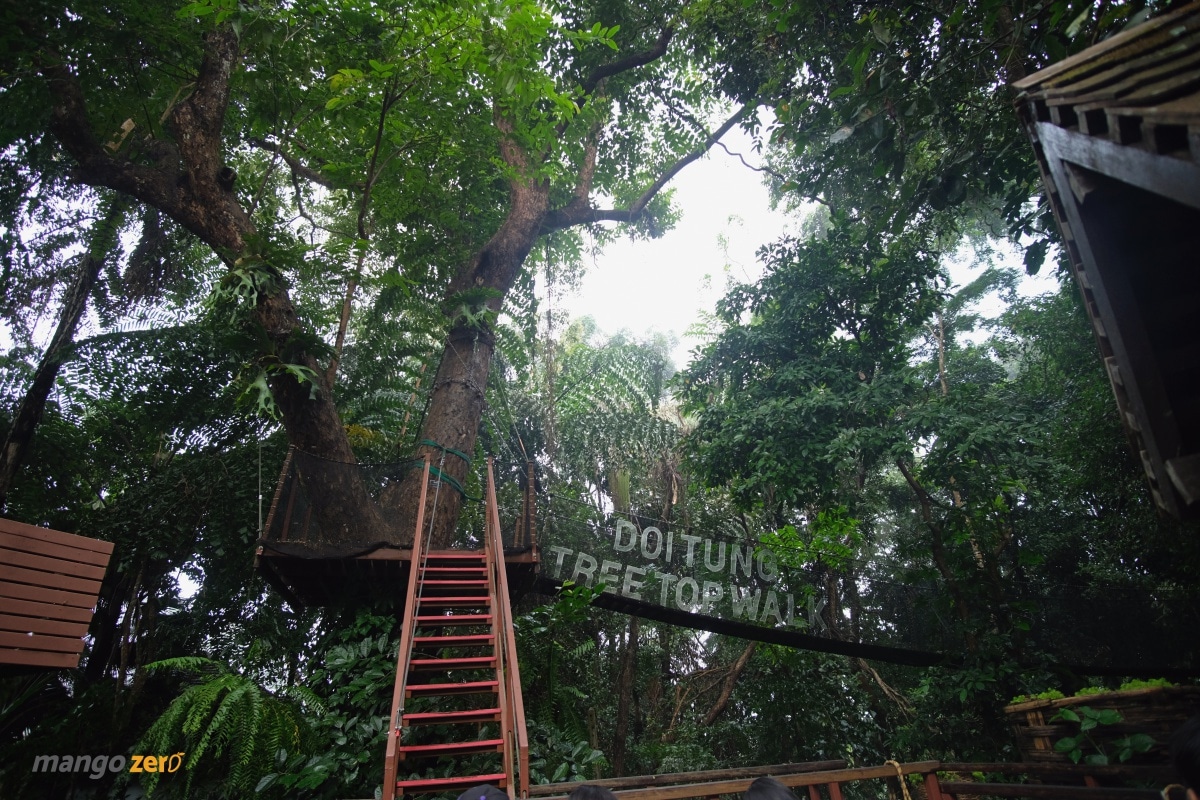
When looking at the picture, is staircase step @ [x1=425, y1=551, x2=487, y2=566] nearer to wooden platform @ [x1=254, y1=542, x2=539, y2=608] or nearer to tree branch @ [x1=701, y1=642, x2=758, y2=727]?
wooden platform @ [x1=254, y1=542, x2=539, y2=608]

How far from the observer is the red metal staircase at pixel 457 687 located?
2.68 metres

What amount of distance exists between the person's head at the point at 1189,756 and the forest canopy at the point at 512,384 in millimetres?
2658

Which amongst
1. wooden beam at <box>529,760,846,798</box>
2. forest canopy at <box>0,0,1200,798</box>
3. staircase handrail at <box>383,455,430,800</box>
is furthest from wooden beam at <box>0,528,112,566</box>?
wooden beam at <box>529,760,846,798</box>

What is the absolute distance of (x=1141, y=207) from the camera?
5.94ft

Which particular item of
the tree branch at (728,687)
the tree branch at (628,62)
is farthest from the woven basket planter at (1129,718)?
the tree branch at (628,62)

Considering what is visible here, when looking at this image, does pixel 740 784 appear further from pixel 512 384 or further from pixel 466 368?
pixel 512 384

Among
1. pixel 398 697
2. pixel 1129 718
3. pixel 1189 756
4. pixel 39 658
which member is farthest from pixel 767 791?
pixel 39 658

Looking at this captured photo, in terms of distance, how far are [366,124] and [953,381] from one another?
888cm

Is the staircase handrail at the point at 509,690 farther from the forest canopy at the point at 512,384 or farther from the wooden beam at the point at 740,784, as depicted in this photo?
the forest canopy at the point at 512,384

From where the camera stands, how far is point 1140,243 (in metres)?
1.88

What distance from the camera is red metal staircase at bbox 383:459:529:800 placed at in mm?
2678

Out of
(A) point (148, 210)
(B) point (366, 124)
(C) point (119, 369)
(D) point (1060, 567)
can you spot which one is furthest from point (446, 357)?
(D) point (1060, 567)

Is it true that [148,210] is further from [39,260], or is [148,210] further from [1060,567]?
[1060,567]

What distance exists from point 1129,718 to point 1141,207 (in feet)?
8.17
